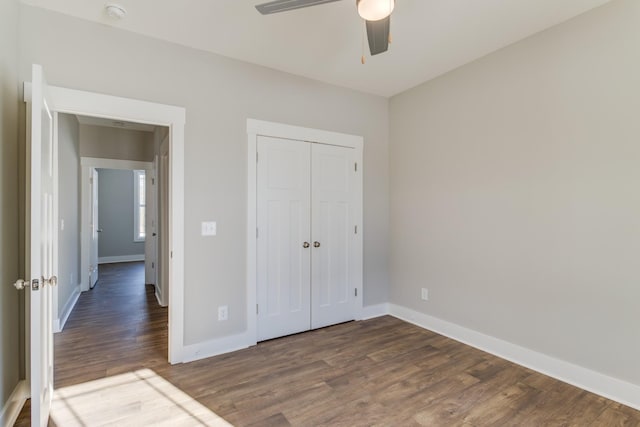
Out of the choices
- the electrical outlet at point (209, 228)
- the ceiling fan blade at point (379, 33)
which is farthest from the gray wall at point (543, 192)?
the electrical outlet at point (209, 228)

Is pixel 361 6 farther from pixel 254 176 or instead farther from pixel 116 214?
pixel 116 214

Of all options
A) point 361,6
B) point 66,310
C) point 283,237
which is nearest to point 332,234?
point 283,237

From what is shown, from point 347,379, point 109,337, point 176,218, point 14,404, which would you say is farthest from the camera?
point 109,337

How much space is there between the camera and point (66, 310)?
388cm

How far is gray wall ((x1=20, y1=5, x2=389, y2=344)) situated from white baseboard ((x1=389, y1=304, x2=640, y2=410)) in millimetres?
2097

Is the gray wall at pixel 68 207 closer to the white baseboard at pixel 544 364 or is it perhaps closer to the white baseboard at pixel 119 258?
the white baseboard at pixel 119 258

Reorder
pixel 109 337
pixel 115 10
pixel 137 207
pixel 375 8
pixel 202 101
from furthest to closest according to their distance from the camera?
pixel 137 207
pixel 109 337
pixel 202 101
pixel 115 10
pixel 375 8

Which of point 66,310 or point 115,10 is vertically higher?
point 115,10

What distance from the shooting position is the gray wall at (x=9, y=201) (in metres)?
1.91

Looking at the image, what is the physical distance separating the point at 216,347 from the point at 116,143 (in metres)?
4.18

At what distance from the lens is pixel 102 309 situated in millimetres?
4230

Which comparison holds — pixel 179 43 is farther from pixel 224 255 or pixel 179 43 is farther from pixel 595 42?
pixel 595 42

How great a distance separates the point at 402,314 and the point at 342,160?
2.00m

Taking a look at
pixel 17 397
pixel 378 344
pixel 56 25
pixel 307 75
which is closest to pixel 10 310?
pixel 17 397
